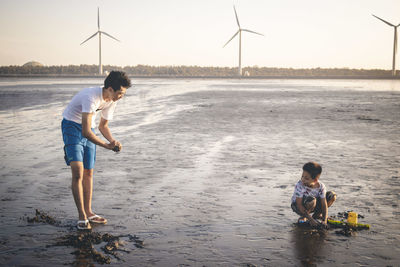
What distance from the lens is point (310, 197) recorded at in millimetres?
4773

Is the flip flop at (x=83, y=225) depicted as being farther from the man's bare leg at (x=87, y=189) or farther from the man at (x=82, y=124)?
the man's bare leg at (x=87, y=189)

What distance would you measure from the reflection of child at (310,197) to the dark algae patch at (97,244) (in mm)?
1836

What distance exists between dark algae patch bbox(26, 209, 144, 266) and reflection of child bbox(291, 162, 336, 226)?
184cm

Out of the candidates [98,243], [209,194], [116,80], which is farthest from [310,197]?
[116,80]

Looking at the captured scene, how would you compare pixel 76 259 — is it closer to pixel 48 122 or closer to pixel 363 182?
pixel 363 182

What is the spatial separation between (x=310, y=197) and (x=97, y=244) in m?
2.39

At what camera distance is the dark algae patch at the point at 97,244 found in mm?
3898

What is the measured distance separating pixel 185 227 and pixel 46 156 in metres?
4.96

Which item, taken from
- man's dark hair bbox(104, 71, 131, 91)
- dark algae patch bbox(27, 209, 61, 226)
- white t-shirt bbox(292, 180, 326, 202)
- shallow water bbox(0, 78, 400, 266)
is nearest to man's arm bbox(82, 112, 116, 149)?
man's dark hair bbox(104, 71, 131, 91)

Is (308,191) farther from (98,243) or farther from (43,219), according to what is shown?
(43,219)

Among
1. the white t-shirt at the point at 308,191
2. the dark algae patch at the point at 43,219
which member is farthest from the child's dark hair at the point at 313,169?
the dark algae patch at the point at 43,219

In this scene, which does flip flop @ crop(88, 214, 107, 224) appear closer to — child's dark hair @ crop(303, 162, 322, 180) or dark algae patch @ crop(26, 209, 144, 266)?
dark algae patch @ crop(26, 209, 144, 266)

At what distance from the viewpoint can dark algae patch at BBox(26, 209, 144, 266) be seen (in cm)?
390

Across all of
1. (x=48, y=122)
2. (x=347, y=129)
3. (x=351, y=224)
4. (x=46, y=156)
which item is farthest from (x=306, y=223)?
(x=48, y=122)
